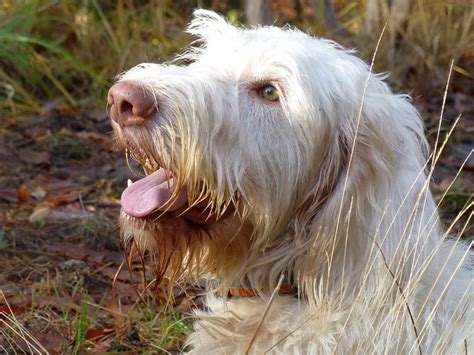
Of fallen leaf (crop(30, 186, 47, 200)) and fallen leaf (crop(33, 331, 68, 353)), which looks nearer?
fallen leaf (crop(33, 331, 68, 353))

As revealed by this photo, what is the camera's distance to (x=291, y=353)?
10.4ft

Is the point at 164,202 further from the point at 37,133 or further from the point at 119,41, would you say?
the point at 119,41

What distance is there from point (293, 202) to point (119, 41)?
523cm

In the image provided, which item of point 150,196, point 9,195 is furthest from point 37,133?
point 150,196

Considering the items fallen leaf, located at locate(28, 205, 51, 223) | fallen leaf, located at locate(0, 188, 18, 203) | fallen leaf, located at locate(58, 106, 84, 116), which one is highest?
fallen leaf, located at locate(28, 205, 51, 223)

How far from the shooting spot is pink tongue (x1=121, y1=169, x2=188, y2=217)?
10.3 feet

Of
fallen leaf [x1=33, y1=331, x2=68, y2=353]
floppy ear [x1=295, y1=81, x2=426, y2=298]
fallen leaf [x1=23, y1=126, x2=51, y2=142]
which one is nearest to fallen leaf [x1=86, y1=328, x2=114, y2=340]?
fallen leaf [x1=33, y1=331, x2=68, y2=353]

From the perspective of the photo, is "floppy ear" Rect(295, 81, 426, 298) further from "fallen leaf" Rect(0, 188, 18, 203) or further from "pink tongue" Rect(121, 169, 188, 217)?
Result: "fallen leaf" Rect(0, 188, 18, 203)

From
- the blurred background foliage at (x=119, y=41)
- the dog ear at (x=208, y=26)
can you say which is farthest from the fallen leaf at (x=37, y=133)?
the dog ear at (x=208, y=26)

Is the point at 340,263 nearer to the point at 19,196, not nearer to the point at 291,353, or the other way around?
the point at 291,353

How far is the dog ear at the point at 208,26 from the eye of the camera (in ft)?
11.8

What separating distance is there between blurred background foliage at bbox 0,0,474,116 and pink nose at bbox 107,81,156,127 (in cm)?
458

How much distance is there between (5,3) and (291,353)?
5926 millimetres

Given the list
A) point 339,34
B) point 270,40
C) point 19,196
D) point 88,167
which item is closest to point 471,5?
point 339,34
